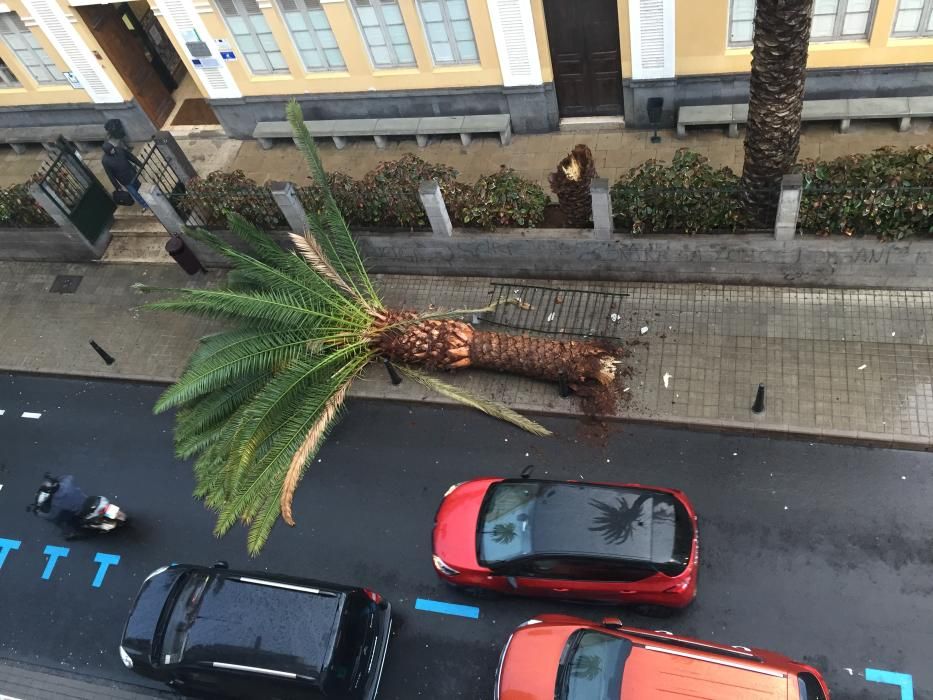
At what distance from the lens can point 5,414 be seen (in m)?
13.6

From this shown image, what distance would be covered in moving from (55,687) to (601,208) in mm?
10710

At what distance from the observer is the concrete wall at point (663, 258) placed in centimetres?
1067

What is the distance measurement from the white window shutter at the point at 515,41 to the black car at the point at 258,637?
9.92 metres

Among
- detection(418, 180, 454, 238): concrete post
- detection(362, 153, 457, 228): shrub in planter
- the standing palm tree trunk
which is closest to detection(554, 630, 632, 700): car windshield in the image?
the standing palm tree trunk

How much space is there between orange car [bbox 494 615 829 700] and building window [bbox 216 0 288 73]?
12.6 meters

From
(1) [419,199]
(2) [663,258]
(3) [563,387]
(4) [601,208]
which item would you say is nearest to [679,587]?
(3) [563,387]

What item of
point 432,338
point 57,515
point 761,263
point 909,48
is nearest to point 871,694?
point 761,263

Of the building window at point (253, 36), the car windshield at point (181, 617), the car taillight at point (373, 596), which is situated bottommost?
the car taillight at point (373, 596)

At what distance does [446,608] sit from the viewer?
9891mm

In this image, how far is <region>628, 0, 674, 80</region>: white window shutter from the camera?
12.3m

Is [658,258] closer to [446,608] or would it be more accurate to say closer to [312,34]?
[446,608]

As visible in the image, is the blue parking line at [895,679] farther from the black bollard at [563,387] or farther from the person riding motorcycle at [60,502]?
the person riding motorcycle at [60,502]

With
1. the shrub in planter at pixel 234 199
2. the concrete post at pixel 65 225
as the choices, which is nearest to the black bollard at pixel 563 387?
the shrub in planter at pixel 234 199

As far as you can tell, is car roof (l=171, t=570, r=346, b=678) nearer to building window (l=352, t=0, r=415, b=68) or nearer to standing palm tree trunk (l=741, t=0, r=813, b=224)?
standing palm tree trunk (l=741, t=0, r=813, b=224)
